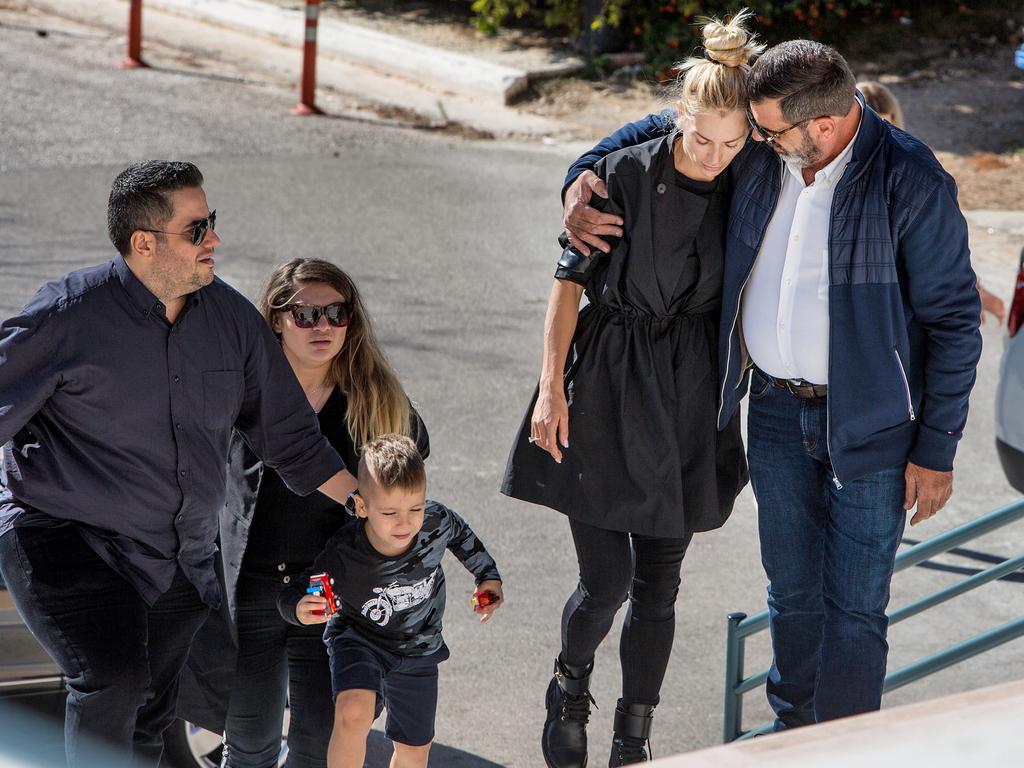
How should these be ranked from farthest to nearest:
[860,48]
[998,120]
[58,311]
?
[860,48]
[998,120]
[58,311]

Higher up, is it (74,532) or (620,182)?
(620,182)

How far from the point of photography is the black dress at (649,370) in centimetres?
358

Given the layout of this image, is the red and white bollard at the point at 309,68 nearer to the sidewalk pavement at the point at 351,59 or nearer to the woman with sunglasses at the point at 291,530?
the sidewalk pavement at the point at 351,59

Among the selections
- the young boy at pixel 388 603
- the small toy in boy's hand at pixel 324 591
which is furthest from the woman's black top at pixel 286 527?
the small toy in boy's hand at pixel 324 591

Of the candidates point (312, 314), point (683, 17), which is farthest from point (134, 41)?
point (312, 314)

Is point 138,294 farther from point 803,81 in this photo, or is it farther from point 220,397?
point 803,81

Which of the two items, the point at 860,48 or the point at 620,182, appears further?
the point at 860,48

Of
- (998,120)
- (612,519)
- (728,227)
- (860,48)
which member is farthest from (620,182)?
(860,48)

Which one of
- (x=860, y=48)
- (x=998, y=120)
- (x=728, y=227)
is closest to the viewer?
(x=728, y=227)

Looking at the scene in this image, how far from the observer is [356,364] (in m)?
3.88

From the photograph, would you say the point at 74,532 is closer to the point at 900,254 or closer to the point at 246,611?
the point at 246,611

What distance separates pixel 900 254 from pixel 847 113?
0.38m

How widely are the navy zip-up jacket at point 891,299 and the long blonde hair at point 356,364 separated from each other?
3.39 feet

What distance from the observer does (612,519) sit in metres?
Answer: 3.71
